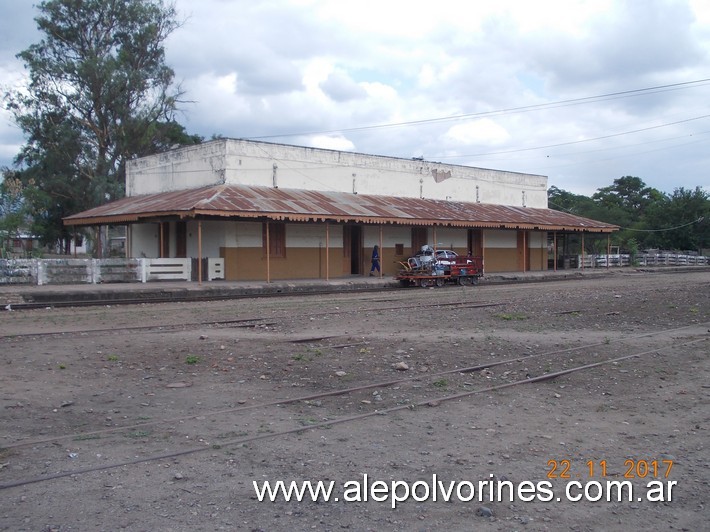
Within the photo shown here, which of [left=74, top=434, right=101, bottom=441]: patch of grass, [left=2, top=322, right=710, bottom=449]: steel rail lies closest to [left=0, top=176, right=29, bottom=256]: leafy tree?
[left=2, top=322, right=710, bottom=449]: steel rail

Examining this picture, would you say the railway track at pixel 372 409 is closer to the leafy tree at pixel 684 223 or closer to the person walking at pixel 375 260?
the person walking at pixel 375 260

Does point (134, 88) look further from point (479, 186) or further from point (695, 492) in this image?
point (695, 492)

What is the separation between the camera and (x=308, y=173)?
3369cm

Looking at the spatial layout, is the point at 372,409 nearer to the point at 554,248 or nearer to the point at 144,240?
the point at 144,240

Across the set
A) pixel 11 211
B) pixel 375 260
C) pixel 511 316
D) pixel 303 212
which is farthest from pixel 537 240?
pixel 11 211

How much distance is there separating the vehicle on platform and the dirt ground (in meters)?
15.7

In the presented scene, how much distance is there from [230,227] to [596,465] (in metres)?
24.9

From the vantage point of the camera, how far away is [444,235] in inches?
1507

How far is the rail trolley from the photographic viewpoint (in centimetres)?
3009

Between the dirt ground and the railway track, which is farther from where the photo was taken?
the railway track

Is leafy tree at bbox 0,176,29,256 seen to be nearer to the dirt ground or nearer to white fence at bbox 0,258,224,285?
white fence at bbox 0,258,224,285

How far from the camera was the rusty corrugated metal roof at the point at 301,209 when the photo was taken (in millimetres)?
Answer: 26469

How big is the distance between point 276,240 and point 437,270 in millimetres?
7554

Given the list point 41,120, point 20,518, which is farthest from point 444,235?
point 20,518
